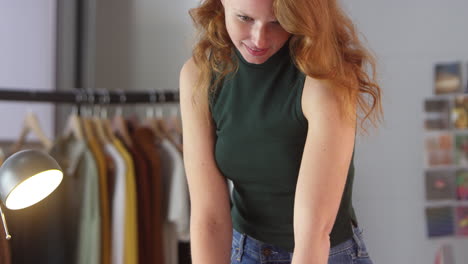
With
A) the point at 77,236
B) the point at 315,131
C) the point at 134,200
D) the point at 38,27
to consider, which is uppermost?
the point at 38,27

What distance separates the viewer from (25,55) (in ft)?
8.45

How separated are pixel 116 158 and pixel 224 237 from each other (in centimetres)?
86

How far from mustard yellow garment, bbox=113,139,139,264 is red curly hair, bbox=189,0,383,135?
850 mm

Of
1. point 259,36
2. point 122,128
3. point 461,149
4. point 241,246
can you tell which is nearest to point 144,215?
point 122,128

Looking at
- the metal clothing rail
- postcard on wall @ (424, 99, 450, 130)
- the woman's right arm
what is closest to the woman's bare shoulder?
the woman's right arm

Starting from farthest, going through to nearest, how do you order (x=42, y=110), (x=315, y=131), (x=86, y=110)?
(x=42, y=110)
(x=86, y=110)
(x=315, y=131)

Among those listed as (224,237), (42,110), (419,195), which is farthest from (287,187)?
(42,110)

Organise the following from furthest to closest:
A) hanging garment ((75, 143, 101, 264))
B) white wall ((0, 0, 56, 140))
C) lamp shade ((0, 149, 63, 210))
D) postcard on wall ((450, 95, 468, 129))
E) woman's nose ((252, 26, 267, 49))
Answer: white wall ((0, 0, 56, 140))
hanging garment ((75, 143, 101, 264))
postcard on wall ((450, 95, 468, 129))
woman's nose ((252, 26, 267, 49))
lamp shade ((0, 149, 63, 210))

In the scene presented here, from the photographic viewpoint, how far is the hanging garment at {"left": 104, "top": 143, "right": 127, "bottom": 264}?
1.86m

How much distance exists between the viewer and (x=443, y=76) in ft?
5.04

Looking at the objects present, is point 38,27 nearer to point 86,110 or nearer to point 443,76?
point 86,110

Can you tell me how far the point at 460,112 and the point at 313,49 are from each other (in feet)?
2.52

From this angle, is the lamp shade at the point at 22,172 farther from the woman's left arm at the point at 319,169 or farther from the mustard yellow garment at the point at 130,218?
the mustard yellow garment at the point at 130,218

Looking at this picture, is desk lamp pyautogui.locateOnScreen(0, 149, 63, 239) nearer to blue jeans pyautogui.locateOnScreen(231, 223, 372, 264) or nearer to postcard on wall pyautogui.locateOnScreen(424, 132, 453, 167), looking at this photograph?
blue jeans pyautogui.locateOnScreen(231, 223, 372, 264)
